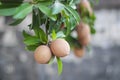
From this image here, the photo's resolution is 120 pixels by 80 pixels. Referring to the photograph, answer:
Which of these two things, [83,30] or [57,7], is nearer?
[57,7]

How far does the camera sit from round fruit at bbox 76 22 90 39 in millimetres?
1529

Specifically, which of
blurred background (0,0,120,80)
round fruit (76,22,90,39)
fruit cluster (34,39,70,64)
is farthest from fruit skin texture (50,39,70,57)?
blurred background (0,0,120,80)

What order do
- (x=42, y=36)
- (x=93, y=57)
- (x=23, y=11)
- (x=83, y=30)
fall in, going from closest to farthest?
1. (x=23, y=11)
2. (x=42, y=36)
3. (x=83, y=30)
4. (x=93, y=57)

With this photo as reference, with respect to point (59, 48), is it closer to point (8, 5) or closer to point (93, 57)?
point (8, 5)

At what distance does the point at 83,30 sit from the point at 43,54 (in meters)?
0.62

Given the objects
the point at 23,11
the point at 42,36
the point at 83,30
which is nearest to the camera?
the point at 23,11

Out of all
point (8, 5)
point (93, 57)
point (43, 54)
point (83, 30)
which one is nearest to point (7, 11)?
point (8, 5)

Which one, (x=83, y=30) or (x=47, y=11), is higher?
(x=47, y=11)

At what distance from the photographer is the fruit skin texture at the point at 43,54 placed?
3.07 feet

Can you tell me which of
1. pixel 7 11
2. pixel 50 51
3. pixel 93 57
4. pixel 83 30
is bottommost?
pixel 93 57

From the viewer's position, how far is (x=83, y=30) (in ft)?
5.03

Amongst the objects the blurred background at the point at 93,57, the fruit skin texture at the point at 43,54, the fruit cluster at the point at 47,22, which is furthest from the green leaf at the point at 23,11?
the blurred background at the point at 93,57

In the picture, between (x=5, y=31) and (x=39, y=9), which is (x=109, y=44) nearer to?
(x=5, y=31)

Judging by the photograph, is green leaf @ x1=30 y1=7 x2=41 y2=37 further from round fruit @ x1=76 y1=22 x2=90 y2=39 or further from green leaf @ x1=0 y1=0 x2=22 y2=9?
round fruit @ x1=76 y1=22 x2=90 y2=39
